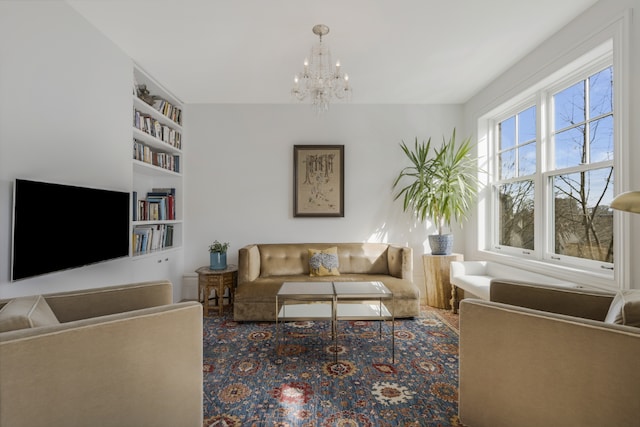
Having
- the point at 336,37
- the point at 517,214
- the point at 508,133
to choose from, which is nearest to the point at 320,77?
the point at 336,37

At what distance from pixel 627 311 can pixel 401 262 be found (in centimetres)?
217

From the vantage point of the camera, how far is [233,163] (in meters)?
3.90

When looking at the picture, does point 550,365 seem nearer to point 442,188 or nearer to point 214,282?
point 442,188

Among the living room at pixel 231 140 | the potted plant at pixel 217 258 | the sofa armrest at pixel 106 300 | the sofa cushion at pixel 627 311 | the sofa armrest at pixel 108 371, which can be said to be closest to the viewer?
the sofa armrest at pixel 108 371

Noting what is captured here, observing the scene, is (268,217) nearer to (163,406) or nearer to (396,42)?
(396,42)

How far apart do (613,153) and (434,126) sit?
209 cm

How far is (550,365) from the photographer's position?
1198 millimetres

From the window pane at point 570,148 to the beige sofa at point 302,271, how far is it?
163 cm

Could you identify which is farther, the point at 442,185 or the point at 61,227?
the point at 442,185

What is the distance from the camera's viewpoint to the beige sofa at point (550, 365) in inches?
42.1

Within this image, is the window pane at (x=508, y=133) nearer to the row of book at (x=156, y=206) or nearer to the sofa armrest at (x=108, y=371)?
the sofa armrest at (x=108, y=371)

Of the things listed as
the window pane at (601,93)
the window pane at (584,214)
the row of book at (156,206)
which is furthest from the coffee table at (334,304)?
the window pane at (601,93)

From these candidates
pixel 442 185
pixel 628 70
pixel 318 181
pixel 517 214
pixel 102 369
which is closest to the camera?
pixel 102 369

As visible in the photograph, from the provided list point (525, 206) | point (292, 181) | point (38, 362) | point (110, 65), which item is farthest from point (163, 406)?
point (525, 206)
